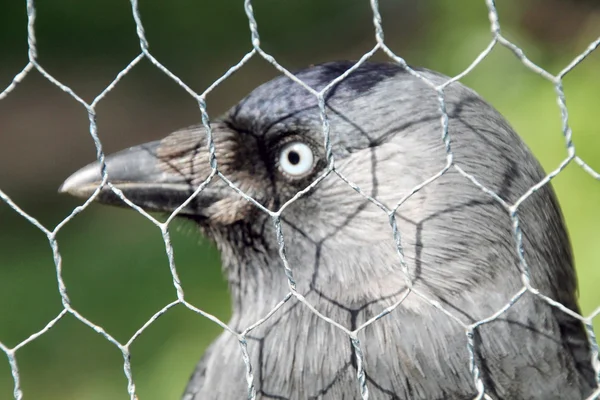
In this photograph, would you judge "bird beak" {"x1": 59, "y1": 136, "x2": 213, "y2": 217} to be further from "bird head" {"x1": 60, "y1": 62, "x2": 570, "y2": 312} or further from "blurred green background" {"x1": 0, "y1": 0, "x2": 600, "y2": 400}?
"blurred green background" {"x1": 0, "y1": 0, "x2": 600, "y2": 400}

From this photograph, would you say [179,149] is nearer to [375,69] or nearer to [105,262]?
[375,69]

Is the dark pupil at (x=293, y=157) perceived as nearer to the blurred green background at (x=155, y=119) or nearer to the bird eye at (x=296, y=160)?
the bird eye at (x=296, y=160)

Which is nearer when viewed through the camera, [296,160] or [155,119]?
[296,160]

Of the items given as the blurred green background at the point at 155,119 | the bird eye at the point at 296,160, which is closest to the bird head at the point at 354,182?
the bird eye at the point at 296,160

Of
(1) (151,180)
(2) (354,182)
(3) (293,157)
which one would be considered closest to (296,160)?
(3) (293,157)

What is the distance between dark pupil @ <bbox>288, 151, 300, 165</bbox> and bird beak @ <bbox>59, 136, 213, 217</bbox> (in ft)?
0.51

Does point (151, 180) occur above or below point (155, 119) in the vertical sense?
below

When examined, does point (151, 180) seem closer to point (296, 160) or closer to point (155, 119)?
point (296, 160)

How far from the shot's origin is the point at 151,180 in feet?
4.94

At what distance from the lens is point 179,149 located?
1.53 metres

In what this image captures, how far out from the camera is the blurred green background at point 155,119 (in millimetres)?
3338

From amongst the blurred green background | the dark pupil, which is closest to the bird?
the dark pupil

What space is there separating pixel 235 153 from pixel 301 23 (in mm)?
4803

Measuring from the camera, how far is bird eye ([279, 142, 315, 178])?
4.71 ft
